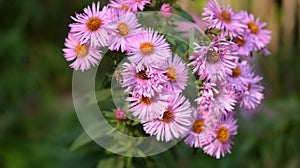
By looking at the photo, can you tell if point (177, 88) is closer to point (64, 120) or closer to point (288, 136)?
point (288, 136)

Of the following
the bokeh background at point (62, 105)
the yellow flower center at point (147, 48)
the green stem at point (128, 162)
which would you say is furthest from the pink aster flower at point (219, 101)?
the bokeh background at point (62, 105)

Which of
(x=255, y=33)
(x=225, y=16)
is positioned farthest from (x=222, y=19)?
(x=255, y=33)

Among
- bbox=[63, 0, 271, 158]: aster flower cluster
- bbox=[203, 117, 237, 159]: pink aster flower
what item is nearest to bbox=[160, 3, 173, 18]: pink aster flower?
bbox=[63, 0, 271, 158]: aster flower cluster

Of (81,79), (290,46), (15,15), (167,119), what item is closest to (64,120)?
(15,15)

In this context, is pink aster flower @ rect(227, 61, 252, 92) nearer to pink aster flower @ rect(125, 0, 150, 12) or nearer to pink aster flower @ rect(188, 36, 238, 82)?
pink aster flower @ rect(188, 36, 238, 82)

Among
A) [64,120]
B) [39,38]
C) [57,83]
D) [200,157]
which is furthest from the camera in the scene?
[57,83]

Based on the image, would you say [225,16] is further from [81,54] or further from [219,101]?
[81,54]
